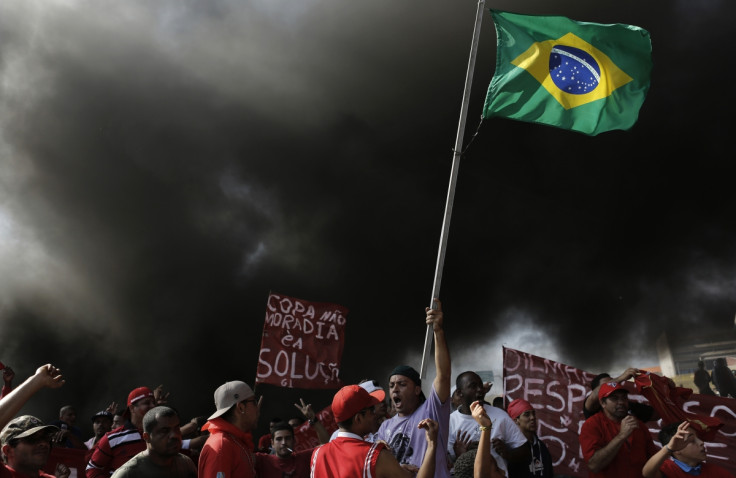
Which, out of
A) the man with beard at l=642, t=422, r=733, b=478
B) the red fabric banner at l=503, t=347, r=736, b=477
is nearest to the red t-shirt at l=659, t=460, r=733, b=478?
the man with beard at l=642, t=422, r=733, b=478

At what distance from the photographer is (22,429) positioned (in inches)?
130

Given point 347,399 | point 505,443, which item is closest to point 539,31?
point 505,443

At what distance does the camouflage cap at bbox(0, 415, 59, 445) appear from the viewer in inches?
128

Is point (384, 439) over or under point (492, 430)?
under

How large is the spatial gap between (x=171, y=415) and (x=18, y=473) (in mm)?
838

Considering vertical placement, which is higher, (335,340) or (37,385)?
(335,340)

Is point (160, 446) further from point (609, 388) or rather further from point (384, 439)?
point (609, 388)

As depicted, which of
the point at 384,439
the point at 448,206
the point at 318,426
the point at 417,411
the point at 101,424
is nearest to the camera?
the point at 417,411

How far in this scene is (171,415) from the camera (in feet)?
12.0

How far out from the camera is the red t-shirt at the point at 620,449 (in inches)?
186

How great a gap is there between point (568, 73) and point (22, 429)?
20.2ft

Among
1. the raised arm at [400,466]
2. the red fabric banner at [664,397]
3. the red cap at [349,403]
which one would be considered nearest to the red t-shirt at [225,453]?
the red cap at [349,403]

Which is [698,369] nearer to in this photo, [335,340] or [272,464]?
[335,340]

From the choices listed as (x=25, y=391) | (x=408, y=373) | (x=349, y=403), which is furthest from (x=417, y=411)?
(x=25, y=391)
